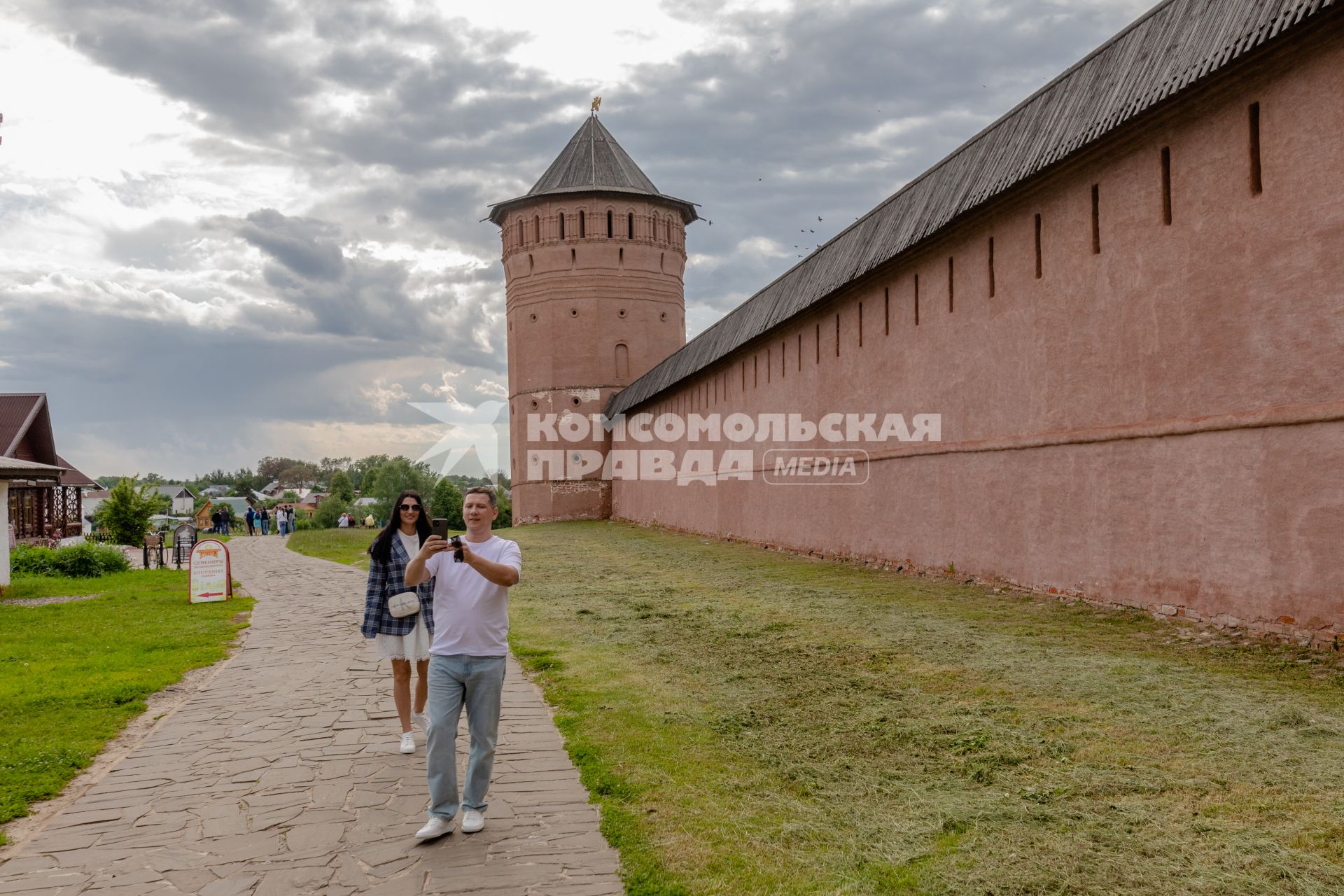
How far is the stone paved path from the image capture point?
3.56m

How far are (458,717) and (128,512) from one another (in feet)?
82.1

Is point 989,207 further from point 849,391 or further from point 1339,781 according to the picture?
point 1339,781

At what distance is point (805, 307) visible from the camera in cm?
1600

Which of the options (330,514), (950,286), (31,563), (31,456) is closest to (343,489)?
(330,514)

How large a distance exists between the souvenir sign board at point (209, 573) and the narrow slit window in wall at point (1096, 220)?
38.4 ft

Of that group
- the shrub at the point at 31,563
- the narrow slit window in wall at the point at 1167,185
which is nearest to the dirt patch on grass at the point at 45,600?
the shrub at the point at 31,563

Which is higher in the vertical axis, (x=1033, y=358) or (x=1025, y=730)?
(x=1033, y=358)

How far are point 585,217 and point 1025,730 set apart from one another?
30.1 m

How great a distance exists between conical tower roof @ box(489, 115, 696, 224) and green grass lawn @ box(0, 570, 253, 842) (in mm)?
21555

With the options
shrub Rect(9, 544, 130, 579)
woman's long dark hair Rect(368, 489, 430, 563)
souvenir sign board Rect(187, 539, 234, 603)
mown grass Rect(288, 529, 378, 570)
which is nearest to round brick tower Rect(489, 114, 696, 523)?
mown grass Rect(288, 529, 378, 570)

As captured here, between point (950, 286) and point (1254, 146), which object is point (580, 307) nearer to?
point (950, 286)

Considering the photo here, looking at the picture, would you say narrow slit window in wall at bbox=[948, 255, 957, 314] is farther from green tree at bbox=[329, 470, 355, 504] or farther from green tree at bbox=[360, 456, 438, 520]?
green tree at bbox=[329, 470, 355, 504]

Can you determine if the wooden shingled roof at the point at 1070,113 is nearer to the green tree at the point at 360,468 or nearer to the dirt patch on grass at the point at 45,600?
the dirt patch on grass at the point at 45,600

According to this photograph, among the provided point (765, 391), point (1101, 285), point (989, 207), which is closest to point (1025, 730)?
point (1101, 285)
